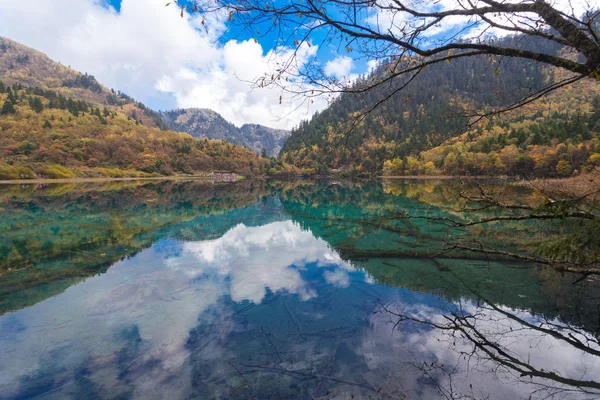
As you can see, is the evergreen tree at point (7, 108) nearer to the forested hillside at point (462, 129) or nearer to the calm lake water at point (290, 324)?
the forested hillside at point (462, 129)

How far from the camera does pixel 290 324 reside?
22.1 ft

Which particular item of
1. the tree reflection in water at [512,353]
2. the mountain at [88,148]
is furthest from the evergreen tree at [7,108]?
the tree reflection in water at [512,353]

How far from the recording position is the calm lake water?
4.70 meters

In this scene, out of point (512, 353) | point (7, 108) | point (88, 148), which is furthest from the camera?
point (7, 108)

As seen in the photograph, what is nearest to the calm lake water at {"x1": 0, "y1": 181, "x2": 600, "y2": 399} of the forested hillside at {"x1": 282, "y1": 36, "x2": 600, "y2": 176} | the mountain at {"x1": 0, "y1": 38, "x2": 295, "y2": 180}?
the forested hillside at {"x1": 282, "y1": 36, "x2": 600, "y2": 176}

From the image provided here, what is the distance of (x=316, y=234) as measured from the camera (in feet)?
55.9

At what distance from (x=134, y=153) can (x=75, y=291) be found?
12157 cm

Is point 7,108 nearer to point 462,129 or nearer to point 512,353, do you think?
point 462,129

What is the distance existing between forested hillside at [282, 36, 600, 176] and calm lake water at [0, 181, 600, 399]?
1.46 meters

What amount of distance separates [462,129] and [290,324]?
5.47 metres

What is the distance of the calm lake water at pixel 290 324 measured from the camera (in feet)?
15.4

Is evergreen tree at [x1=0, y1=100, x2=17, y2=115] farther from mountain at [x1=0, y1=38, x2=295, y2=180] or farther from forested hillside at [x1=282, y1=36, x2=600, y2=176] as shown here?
forested hillside at [x1=282, y1=36, x2=600, y2=176]

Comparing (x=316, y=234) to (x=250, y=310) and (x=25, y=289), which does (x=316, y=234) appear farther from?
(x=25, y=289)

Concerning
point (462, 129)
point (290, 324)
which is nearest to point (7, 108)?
point (290, 324)
